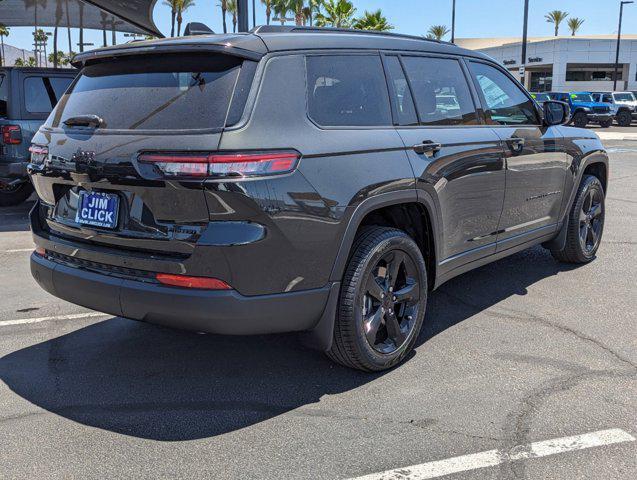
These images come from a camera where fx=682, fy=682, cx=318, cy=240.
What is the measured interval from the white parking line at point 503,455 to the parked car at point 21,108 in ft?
23.5

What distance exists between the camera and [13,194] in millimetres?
9891

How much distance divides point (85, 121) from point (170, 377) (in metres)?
1.46

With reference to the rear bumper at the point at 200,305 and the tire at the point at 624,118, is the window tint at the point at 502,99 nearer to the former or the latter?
the rear bumper at the point at 200,305

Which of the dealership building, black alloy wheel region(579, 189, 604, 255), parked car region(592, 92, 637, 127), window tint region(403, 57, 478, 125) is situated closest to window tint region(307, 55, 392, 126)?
window tint region(403, 57, 478, 125)

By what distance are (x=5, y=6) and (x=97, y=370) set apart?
19804 millimetres

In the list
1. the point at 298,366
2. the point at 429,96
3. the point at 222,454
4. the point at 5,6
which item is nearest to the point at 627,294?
the point at 429,96

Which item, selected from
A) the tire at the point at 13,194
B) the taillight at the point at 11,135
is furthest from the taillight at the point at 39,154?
the tire at the point at 13,194

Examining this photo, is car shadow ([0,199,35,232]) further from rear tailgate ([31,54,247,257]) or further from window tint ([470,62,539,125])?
window tint ([470,62,539,125])

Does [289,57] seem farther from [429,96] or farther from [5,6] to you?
[5,6]

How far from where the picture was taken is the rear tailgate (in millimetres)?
3076

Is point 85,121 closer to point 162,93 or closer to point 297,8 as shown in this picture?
point 162,93

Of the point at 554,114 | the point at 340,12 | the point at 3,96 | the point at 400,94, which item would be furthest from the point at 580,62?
the point at 400,94

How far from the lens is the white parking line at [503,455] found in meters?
2.80

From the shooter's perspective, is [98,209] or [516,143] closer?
[98,209]
